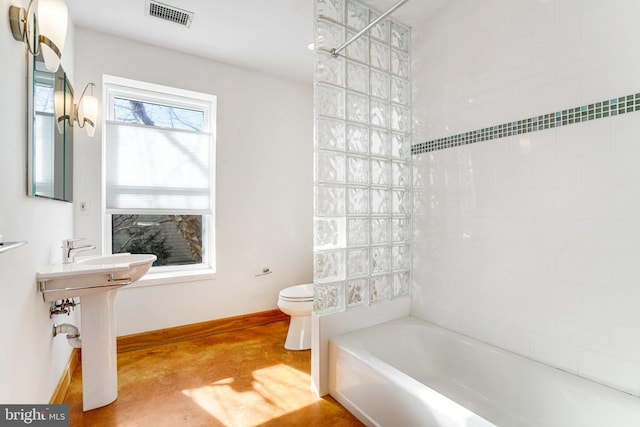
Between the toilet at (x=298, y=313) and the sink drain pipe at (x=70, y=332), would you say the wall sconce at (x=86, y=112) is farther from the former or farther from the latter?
the toilet at (x=298, y=313)

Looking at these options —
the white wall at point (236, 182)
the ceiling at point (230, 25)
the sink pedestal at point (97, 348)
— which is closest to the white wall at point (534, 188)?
the ceiling at point (230, 25)

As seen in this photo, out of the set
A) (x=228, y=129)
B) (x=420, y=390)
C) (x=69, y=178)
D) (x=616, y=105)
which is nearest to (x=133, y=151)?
(x=69, y=178)

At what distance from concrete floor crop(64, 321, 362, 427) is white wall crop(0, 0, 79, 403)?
1.46 feet

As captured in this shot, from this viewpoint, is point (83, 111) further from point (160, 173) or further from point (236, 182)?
point (236, 182)

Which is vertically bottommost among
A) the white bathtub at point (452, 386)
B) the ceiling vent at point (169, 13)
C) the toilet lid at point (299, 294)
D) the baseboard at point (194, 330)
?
the baseboard at point (194, 330)

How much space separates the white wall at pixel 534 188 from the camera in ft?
4.32

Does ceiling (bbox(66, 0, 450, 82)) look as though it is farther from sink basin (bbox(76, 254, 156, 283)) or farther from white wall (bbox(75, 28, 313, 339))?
sink basin (bbox(76, 254, 156, 283))

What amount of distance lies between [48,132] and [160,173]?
1.14 m

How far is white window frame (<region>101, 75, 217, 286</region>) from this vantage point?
8.32 ft

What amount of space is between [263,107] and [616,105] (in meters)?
2.66

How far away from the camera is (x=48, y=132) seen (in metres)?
1.59

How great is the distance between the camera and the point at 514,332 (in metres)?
1.67

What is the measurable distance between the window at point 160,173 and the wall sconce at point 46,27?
128cm

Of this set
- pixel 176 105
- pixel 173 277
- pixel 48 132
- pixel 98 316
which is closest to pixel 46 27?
pixel 48 132
